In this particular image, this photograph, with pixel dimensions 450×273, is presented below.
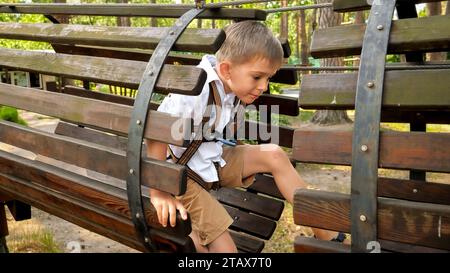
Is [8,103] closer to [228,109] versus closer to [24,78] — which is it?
[228,109]

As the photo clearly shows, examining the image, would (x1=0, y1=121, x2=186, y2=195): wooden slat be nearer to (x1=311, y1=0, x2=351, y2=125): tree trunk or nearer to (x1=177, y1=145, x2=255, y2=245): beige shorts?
(x1=177, y1=145, x2=255, y2=245): beige shorts

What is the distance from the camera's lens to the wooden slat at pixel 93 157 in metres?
1.84

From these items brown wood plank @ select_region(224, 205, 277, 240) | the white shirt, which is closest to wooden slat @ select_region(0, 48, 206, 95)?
the white shirt

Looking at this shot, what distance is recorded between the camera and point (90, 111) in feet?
7.15

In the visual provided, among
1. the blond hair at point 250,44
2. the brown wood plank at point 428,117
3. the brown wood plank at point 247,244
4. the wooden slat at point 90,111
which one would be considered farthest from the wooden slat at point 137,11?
the brown wood plank at point 247,244

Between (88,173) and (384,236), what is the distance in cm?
256

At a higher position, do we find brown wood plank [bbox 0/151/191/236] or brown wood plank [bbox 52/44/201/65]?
brown wood plank [bbox 52/44/201/65]

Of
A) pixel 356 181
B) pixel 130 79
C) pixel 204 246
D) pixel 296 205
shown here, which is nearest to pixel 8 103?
pixel 130 79

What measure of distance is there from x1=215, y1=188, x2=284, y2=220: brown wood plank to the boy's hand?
142 centimetres

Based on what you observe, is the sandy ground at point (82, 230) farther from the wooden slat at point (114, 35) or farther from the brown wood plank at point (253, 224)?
the wooden slat at point (114, 35)

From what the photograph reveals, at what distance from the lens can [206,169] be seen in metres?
2.49

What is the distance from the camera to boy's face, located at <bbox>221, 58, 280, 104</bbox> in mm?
2273

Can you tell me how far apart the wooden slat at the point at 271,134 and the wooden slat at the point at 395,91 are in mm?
1744

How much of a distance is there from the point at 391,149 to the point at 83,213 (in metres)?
1.60
